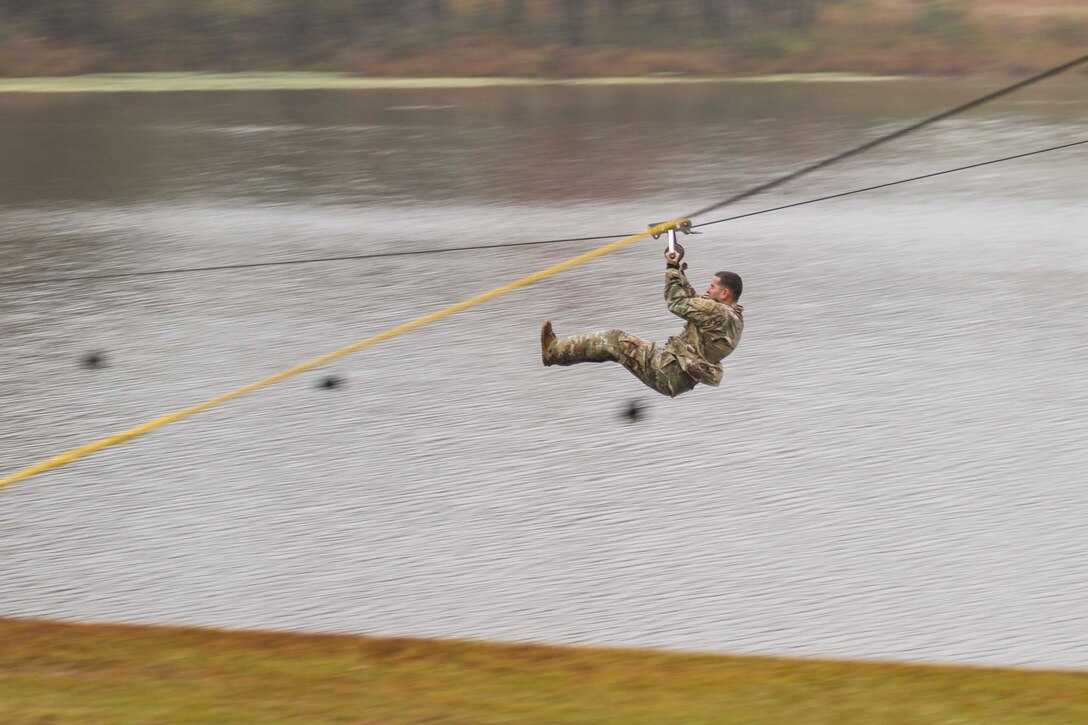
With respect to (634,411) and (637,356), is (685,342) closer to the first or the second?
(637,356)

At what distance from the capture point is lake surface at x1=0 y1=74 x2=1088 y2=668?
9273 mm

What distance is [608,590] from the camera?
936cm

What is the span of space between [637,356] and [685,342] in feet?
1.31

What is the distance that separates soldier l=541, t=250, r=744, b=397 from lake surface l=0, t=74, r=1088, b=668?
3.52 ft

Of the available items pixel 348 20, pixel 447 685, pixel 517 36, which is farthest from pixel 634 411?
pixel 348 20

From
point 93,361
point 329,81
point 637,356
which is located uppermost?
point 329,81

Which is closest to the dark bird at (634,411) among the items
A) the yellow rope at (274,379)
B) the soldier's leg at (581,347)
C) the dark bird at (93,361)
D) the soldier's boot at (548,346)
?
the yellow rope at (274,379)

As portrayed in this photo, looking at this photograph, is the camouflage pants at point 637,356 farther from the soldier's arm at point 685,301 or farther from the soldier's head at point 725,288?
the soldier's head at point 725,288

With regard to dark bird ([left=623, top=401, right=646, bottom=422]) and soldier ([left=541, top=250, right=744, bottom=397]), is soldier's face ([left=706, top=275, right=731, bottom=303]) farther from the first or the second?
dark bird ([left=623, top=401, right=646, bottom=422])

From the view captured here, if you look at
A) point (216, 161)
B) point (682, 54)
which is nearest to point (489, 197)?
point (216, 161)

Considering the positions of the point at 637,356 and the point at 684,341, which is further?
the point at 637,356

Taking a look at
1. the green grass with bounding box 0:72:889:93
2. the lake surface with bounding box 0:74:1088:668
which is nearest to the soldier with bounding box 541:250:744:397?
the lake surface with bounding box 0:74:1088:668

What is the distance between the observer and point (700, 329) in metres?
10.2

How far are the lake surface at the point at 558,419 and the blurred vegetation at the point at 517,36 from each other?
74.9 ft
